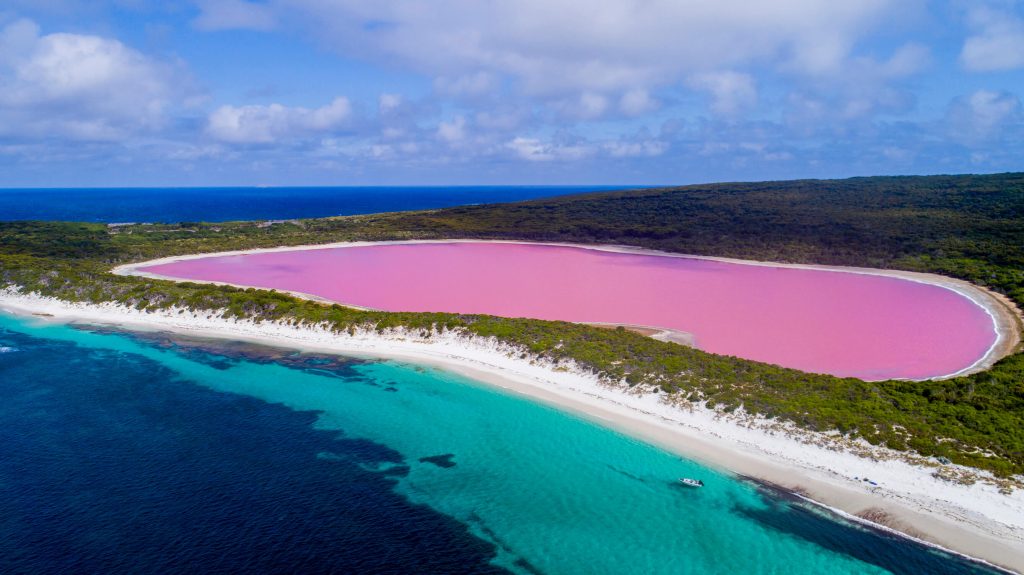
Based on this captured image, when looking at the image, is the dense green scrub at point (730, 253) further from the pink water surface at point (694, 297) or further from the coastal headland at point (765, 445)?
the pink water surface at point (694, 297)

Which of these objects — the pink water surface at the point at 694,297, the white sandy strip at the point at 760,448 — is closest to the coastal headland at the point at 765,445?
the white sandy strip at the point at 760,448

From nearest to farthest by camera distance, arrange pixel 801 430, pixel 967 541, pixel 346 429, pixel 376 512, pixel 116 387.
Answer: pixel 967 541 < pixel 376 512 < pixel 801 430 < pixel 346 429 < pixel 116 387

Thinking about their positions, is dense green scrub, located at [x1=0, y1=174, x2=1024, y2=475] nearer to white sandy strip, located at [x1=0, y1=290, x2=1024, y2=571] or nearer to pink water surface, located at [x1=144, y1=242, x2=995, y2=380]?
white sandy strip, located at [x1=0, y1=290, x2=1024, y2=571]

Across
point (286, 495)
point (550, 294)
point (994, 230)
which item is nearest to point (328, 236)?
point (550, 294)

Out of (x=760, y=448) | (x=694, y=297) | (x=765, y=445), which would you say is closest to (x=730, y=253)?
(x=694, y=297)

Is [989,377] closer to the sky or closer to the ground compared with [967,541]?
closer to the sky

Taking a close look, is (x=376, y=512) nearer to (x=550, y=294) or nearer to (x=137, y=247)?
(x=550, y=294)

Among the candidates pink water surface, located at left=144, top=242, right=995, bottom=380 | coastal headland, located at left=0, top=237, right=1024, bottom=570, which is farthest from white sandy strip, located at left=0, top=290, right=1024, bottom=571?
pink water surface, located at left=144, top=242, right=995, bottom=380
